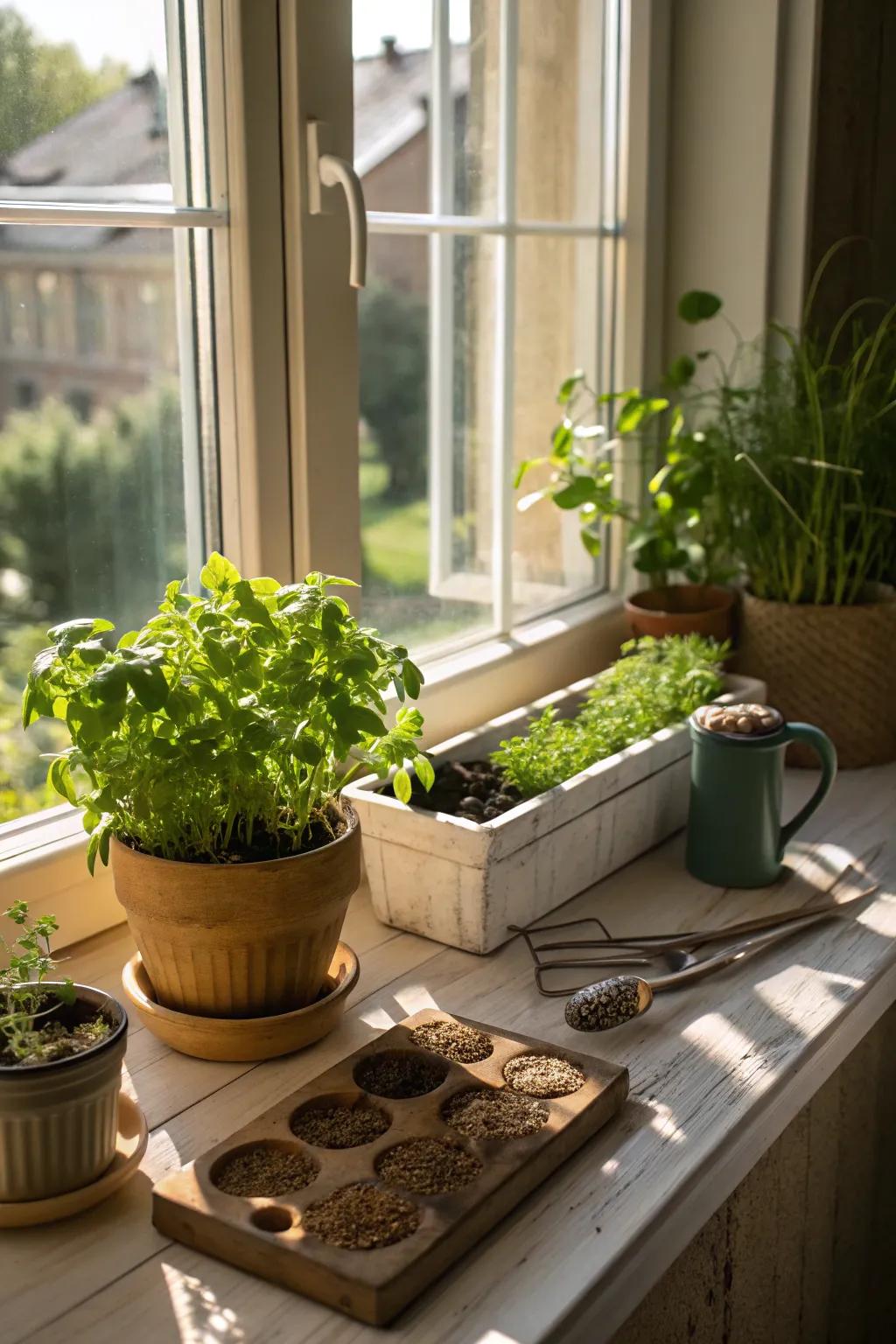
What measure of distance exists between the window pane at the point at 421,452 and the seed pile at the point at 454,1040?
23.6 inches

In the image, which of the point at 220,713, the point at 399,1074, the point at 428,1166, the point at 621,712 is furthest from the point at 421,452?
the point at 428,1166

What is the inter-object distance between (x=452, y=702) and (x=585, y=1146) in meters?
0.72

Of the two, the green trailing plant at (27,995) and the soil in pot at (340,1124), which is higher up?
the green trailing plant at (27,995)

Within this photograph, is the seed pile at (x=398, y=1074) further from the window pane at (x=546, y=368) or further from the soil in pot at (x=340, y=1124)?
the window pane at (x=546, y=368)

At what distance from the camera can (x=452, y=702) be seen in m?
1.66

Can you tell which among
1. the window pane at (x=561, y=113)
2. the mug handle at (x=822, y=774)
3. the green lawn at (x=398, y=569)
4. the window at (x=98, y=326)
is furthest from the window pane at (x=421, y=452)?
the mug handle at (x=822, y=774)

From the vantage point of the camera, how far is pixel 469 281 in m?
1.68

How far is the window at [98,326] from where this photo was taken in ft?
3.79

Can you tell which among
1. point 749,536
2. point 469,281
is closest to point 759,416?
point 749,536

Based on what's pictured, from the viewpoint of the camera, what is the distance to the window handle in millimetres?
1323

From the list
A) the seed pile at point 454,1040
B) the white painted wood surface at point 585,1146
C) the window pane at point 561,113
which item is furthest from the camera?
the window pane at point 561,113

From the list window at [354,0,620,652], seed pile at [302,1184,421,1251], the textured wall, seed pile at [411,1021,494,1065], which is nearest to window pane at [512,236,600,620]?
window at [354,0,620,652]

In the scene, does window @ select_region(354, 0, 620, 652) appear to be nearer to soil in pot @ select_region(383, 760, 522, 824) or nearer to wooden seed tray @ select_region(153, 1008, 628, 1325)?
soil in pot @ select_region(383, 760, 522, 824)

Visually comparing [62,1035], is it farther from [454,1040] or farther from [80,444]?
[80,444]
